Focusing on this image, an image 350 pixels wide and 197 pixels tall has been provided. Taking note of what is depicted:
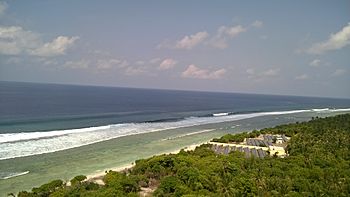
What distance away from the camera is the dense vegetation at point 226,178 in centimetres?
3023

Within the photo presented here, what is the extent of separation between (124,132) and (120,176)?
3868 centimetres

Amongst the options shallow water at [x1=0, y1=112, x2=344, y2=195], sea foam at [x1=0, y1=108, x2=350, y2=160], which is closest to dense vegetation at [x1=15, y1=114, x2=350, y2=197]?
shallow water at [x1=0, y1=112, x2=344, y2=195]

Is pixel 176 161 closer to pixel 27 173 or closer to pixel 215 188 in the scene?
pixel 215 188

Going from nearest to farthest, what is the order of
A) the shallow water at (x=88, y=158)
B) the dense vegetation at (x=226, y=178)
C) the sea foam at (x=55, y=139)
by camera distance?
the dense vegetation at (x=226, y=178) → the shallow water at (x=88, y=158) → the sea foam at (x=55, y=139)

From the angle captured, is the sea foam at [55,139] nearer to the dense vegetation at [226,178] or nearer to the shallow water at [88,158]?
the shallow water at [88,158]

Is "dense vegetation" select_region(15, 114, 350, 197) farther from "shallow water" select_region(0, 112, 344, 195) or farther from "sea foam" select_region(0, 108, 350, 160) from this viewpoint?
"sea foam" select_region(0, 108, 350, 160)

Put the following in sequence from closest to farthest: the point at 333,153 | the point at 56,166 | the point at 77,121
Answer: the point at 56,166, the point at 333,153, the point at 77,121

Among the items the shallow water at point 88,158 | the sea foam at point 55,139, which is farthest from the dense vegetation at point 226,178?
the sea foam at point 55,139

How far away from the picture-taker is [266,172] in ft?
116

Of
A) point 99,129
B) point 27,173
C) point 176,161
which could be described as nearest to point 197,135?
point 99,129

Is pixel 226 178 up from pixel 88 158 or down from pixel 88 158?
up

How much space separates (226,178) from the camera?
3372cm

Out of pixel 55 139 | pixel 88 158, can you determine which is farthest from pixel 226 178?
pixel 55 139

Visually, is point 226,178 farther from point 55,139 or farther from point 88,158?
point 55,139
